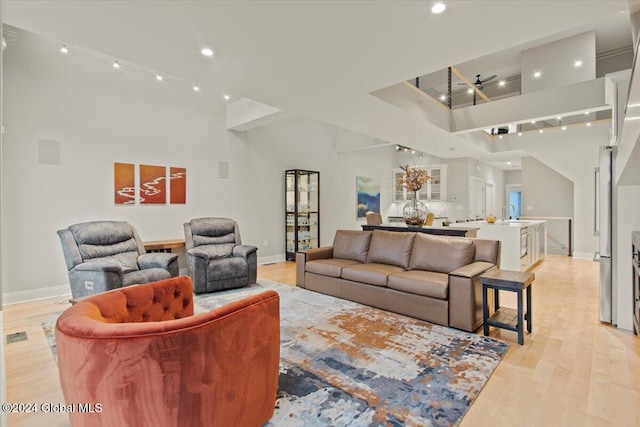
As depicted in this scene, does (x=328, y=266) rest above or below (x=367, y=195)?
below

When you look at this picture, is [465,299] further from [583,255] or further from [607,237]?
[583,255]

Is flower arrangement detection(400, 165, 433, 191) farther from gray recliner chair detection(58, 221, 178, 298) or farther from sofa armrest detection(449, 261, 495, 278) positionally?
gray recliner chair detection(58, 221, 178, 298)

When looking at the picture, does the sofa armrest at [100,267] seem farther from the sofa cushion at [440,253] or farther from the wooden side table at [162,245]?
the sofa cushion at [440,253]

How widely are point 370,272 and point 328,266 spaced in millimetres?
662

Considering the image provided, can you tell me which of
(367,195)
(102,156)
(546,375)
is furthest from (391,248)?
(367,195)

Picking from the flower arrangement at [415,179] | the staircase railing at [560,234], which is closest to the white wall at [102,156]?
the flower arrangement at [415,179]

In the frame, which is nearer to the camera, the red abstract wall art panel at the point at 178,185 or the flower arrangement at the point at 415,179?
the flower arrangement at the point at 415,179

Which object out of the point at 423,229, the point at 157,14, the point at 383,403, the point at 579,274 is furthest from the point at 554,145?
the point at 157,14

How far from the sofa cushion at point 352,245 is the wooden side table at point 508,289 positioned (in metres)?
1.67

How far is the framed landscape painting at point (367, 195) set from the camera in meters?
9.07

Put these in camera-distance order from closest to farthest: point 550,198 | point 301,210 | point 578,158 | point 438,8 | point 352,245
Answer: point 438,8 < point 352,245 < point 578,158 < point 301,210 < point 550,198

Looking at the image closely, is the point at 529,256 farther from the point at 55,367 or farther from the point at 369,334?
the point at 55,367

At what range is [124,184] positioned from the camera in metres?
4.94

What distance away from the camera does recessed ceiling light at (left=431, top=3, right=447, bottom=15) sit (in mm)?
2230
